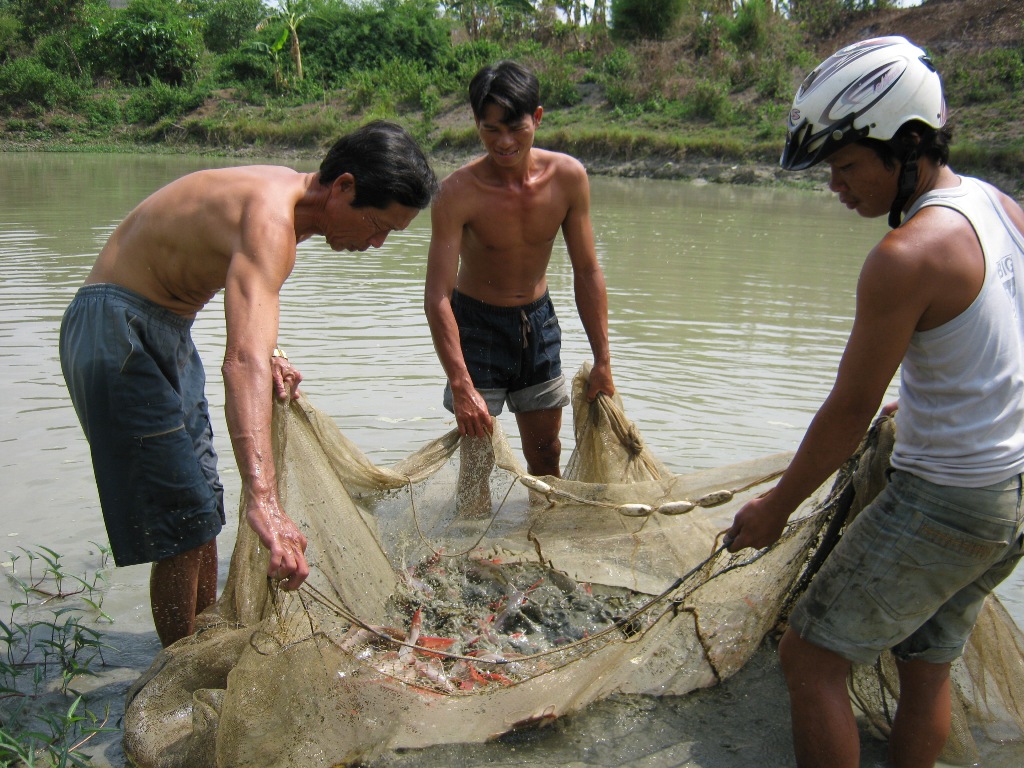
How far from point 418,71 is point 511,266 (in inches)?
1229

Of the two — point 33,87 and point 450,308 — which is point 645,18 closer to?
point 33,87

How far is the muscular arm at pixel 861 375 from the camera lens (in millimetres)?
1791

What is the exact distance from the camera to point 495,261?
3713 millimetres

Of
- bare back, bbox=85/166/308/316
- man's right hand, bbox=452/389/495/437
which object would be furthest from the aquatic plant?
man's right hand, bbox=452/389/495/437

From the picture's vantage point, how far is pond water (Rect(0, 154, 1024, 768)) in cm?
→ 258

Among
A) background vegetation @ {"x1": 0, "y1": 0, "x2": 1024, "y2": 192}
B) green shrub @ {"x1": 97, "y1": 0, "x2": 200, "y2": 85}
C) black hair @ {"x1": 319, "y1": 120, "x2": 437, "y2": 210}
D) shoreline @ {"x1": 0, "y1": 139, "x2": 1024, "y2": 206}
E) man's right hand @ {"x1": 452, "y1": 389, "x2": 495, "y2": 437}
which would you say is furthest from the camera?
green shrub @ {"x1": 97, "y1": 0, "x2": 200, "y2": 85}

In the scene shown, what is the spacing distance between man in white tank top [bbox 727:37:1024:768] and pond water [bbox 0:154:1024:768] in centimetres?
60

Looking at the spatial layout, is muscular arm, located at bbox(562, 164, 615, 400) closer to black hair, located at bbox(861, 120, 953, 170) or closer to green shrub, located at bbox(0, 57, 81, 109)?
black hair, located at bbox(861, 120, 953, 170)

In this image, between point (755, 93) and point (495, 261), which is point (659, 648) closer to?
point (495, 261)

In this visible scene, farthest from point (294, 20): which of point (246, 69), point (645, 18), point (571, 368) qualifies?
point (571, 368)

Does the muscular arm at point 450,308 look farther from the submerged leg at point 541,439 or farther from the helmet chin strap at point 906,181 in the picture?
the helmet chin strap at point 906,181

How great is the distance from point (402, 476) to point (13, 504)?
1983 mm

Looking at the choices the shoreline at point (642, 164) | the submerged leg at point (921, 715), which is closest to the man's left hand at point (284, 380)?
the submerged leg at point (921, 715)

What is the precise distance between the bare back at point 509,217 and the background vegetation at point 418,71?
15969 millimetres
